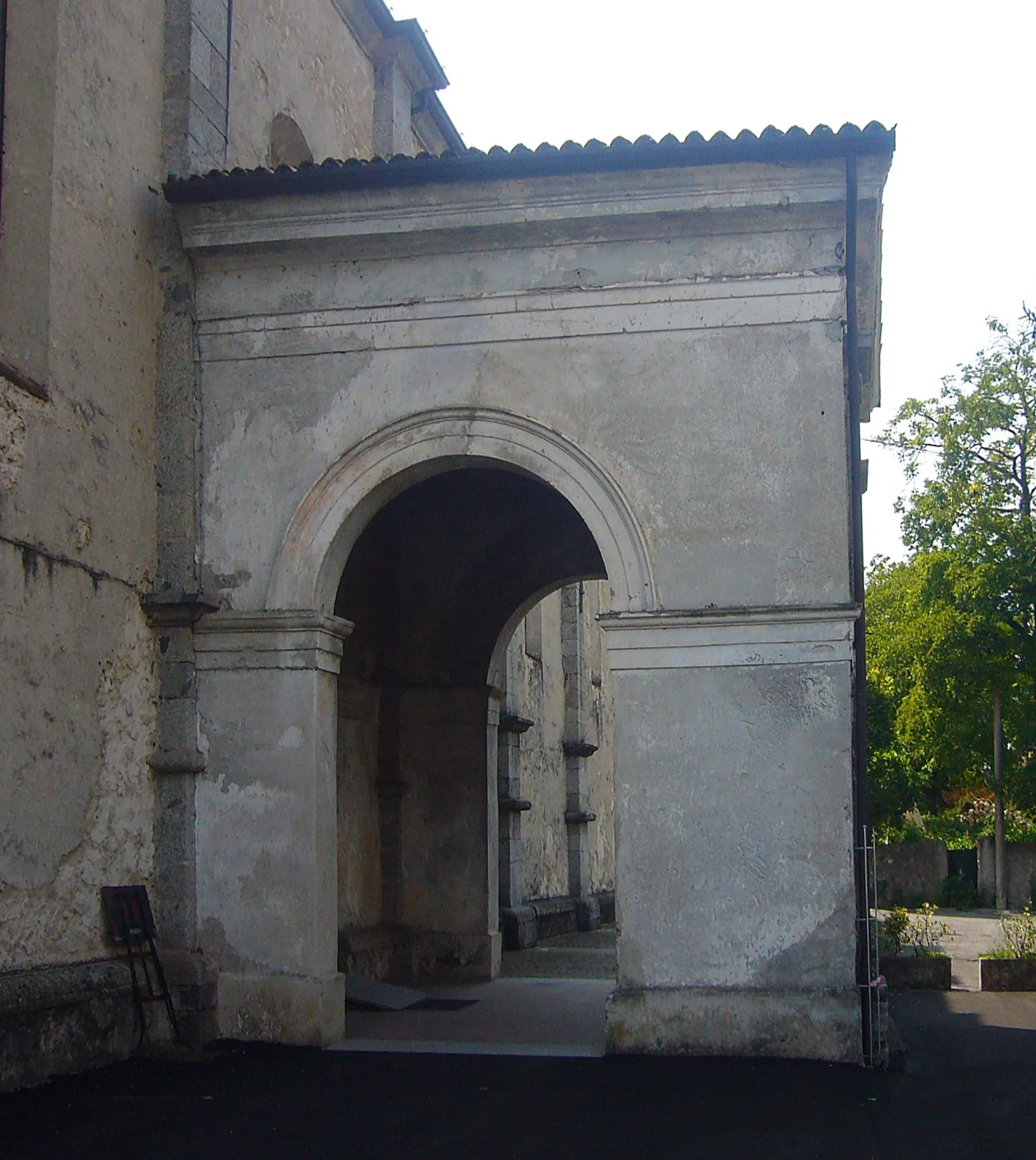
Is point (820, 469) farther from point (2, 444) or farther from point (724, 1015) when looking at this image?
point (2, 444)

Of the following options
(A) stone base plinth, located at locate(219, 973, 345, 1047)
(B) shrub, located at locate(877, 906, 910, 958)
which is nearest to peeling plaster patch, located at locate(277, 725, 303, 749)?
(A) stone base plinth, located at locate(219, 973, 345, 1047)

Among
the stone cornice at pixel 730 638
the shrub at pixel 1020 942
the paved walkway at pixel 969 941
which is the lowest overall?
the paved walkway at pixel 969 941

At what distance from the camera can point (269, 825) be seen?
371 inches

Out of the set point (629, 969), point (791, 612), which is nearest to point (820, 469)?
point (791, 612)

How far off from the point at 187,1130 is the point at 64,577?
334cm

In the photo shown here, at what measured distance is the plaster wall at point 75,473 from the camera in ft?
26.7

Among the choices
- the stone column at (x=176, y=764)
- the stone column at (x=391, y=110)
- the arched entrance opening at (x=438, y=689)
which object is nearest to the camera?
the stone column at (x=176, y=764)

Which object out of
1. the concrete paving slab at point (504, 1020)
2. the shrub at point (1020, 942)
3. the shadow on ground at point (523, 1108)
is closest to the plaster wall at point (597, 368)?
the shadow on ground at point (523, 1108)

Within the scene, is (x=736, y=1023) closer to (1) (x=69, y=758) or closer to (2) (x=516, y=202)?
(1) (x=69, y=758)

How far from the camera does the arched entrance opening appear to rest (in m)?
12.8

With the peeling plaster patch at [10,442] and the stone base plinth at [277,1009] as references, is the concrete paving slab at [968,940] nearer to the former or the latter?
the stone base plinth at [277,1009]

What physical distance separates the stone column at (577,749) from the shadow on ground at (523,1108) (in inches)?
402

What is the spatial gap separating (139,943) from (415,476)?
139 inches

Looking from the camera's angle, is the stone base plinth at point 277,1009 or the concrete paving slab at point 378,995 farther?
the concrete paving slab at point 378,995
